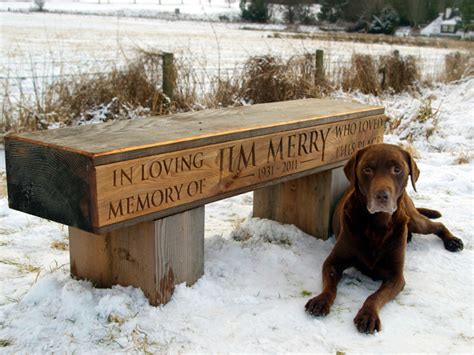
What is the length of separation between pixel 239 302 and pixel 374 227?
912 mm

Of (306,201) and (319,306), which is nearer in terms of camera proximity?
(319,306)

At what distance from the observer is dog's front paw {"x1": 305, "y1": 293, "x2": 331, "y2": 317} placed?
309 cm

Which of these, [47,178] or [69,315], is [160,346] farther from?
[47,178]

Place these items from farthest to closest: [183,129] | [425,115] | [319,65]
A: [319,65] → [425,115] → [183,129]

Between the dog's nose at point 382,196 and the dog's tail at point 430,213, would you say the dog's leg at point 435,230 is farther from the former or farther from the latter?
the dog's nose at point 382,196

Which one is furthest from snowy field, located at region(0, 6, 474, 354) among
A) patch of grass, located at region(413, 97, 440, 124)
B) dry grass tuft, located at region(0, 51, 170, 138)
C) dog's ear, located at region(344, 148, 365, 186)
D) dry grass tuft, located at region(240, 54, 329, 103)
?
dry grass tuft, located at region(240, 54, 329, 103)

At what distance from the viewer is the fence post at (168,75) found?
7883mm

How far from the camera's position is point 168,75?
7914 mm

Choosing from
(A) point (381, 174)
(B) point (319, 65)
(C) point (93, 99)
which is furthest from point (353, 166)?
(B) point (319, 65)

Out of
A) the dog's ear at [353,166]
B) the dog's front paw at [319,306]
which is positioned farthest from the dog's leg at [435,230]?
the dog's front paw at [319,306]

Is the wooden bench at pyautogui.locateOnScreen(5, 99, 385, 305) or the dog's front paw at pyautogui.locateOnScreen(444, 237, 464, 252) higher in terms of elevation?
the wooden bench at pyautogui.locateOnScreen(5, 99, 385, 305)

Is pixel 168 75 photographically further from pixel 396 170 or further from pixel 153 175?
pixel 153 175

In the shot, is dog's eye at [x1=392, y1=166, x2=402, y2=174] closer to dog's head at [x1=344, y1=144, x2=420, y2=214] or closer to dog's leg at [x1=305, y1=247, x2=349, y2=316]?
dog's head at [x1=344, y1=144, x2=420, y2=214]

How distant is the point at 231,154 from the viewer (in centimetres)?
330
